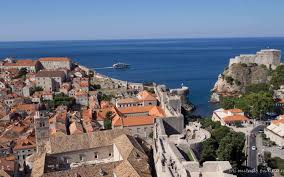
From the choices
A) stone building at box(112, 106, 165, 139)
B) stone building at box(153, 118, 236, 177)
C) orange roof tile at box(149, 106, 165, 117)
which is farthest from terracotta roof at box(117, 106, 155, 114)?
stone building at box(153, 118, 236, 177)

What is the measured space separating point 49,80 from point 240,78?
38.1 meters

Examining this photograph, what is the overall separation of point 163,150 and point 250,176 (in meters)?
7.58

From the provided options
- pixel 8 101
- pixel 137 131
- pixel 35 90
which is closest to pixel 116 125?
pixel 137 131

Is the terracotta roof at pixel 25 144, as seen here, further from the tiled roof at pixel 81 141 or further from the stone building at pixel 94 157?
the tiled roof at pixel 81 141

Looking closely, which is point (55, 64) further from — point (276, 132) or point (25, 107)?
point (276, 132)

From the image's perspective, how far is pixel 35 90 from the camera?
Result: 64.9 m

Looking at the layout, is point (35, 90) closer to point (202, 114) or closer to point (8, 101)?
point (8, 101)

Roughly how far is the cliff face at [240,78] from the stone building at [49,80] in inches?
1216

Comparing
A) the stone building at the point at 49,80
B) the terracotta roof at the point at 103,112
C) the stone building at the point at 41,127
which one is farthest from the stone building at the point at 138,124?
the stone building at the point at 49,80

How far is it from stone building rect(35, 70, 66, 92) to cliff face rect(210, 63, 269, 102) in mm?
30886

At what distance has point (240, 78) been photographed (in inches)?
2746

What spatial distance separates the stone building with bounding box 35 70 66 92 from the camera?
66.4 meters

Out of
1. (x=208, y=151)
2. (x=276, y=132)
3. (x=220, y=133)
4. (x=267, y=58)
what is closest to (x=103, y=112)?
(x=220, y=133)

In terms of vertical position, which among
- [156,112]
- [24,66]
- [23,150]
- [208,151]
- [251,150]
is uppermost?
[24,66]
